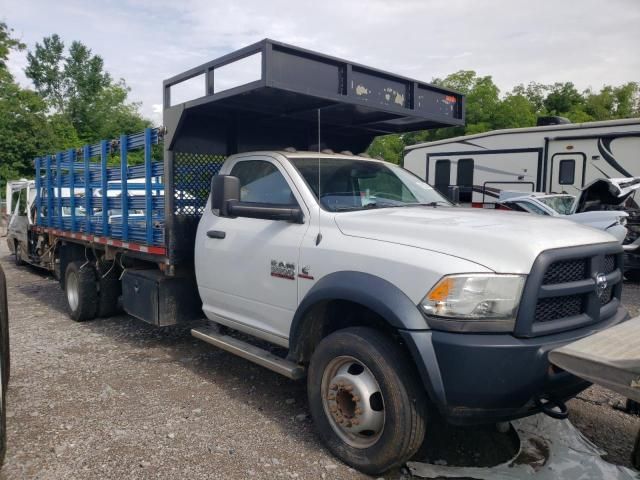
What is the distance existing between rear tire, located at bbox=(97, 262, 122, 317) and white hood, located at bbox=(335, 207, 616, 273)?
4269 mm

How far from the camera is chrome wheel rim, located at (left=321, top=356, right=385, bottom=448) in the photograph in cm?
311

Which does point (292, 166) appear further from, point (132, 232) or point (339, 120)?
point (132, 232)

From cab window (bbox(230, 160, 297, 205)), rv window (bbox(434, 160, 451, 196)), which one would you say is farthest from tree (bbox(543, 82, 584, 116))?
cab window (bbox(230, 160, 297, 205))

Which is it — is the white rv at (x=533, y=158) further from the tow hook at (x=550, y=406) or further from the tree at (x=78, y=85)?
the tree at (x=78, y=85)

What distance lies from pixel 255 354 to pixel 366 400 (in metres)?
1.23

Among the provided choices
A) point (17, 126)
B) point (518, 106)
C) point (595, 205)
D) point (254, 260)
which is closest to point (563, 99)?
point (518, 106)

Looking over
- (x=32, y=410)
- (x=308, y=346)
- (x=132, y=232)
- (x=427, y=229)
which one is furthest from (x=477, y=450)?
(x=132, y=232)

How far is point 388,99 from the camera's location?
4559mm

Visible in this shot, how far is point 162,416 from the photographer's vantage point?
4.00 metres

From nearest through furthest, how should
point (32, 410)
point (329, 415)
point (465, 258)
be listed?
point (465, 258) < point (329, 415) < point (32, 410)

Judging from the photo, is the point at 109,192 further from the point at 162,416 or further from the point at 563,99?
the point at 563,99

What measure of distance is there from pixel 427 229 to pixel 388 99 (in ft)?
6.05

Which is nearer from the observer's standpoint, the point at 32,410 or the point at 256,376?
the point at 32,410

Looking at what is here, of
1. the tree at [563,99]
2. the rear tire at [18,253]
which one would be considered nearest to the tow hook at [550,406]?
the rear tire at [18,253]
